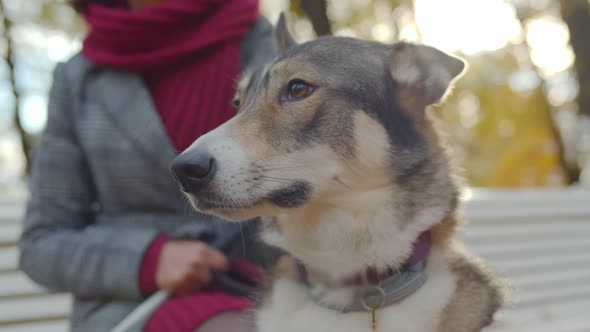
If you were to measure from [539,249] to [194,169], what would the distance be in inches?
142

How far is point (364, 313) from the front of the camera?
5.31 ft

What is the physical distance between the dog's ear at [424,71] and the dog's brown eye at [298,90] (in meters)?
0.31

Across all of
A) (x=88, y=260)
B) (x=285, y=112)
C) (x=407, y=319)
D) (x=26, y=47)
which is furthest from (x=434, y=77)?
(x=26, y=47)

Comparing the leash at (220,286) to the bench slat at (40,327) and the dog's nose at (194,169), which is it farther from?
the bench slat at (40,327)

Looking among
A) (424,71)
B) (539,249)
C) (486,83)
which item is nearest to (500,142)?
(486,83)

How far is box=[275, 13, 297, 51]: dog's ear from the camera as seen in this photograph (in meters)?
2.19

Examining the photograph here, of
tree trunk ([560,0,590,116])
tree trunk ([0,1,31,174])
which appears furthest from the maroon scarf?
tree trunk ([560,0,590,116])

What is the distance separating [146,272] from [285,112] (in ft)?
2.53

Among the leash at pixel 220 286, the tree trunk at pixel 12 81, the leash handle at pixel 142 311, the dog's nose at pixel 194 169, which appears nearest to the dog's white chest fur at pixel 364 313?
the leash at pixel 220 286

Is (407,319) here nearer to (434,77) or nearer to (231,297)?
(231,297)

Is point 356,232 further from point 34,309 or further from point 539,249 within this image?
point 539,249

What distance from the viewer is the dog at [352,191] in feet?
5.22

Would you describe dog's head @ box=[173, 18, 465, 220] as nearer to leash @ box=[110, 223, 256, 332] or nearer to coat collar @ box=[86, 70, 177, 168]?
coat collar @ box=[86, 70, 177, 168]

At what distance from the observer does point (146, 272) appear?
194 centimetres
